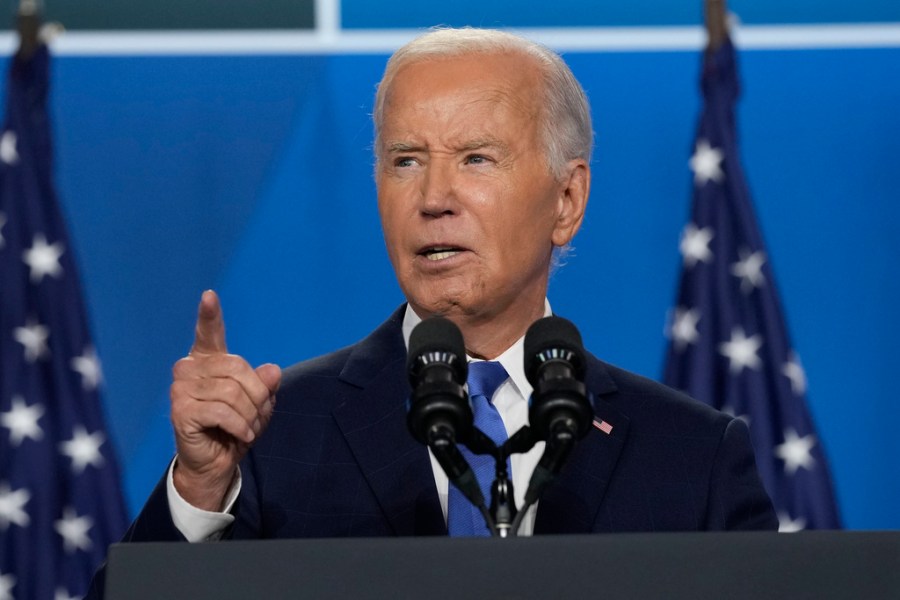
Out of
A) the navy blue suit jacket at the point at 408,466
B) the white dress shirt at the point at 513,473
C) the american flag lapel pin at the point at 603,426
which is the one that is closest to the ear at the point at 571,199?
the white dress shirt at the point at 513,473

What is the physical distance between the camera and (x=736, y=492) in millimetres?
1950

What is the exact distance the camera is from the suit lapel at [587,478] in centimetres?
180

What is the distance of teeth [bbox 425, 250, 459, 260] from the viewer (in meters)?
1.92

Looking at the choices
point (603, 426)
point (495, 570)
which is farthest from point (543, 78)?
point (495, 570)

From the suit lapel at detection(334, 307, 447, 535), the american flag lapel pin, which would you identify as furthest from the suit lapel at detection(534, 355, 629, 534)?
the suit lapel at detection(334, 307, 447, 535)

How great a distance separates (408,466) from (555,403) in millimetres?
631

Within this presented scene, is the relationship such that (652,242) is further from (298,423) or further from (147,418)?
(298,423)

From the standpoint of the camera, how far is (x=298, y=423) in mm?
1949

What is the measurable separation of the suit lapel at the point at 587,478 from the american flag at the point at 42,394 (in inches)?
70.4

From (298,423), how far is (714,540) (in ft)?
3.07

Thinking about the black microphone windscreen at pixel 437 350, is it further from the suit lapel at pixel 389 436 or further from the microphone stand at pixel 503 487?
the suit lapel at pixel 389 436

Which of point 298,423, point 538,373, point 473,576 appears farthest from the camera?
point 298,423

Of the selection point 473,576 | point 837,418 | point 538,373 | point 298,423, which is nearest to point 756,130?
point 837,418

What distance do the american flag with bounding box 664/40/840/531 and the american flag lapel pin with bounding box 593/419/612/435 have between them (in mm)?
1510
